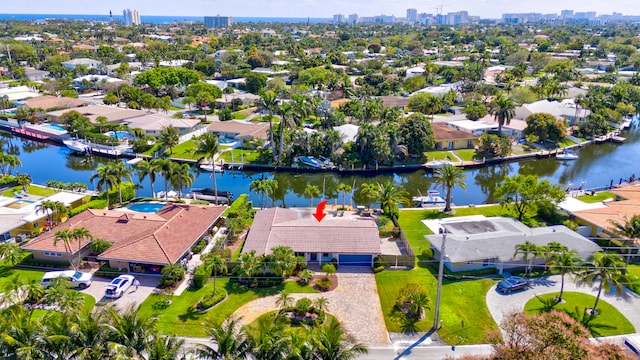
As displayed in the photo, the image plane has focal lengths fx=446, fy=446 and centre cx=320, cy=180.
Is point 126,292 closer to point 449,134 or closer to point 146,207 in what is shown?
point 146,207

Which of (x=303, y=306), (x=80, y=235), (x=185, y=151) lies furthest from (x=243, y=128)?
(x=303, y=306)

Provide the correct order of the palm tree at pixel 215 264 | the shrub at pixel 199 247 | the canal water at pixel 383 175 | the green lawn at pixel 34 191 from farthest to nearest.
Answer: the canal water at pixel 383 175, the green lawn at pixel 34 191, the shrub at pixel 199 247, the palm tree at pixel 215 264

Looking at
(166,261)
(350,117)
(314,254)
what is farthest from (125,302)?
(350,117)

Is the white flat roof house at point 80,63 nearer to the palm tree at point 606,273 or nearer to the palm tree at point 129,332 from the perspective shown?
the palm tree at point 129,332

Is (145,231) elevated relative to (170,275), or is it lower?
elevated

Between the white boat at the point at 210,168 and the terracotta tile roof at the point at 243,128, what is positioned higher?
the terracotta tile roof at the point at 243,128

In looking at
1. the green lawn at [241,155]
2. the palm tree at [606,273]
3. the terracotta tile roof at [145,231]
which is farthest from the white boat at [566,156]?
the terracotta tile roof at [145,231]

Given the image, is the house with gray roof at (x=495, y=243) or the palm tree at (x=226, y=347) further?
the house with gray roof at (x=495, y=243)

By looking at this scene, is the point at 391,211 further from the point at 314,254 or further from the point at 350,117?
the point at 350,117
